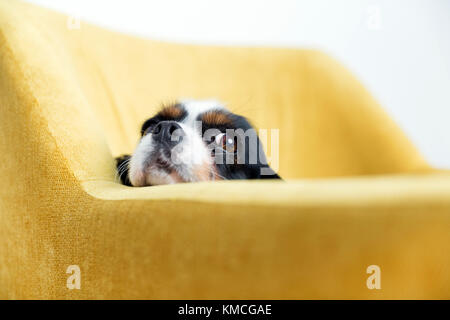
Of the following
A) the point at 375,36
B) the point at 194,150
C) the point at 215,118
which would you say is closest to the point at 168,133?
the point at 194,150

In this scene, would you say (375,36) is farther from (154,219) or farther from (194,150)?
(154,219)

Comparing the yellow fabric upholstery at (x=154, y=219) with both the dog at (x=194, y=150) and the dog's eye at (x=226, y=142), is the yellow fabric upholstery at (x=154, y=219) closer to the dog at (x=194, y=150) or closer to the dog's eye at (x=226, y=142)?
the dog at (x=194, y=150)

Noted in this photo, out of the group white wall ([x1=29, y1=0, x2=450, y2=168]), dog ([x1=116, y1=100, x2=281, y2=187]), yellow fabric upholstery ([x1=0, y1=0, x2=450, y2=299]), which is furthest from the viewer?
white wall ([x1=29, y1=0, x2=450, y2=168])

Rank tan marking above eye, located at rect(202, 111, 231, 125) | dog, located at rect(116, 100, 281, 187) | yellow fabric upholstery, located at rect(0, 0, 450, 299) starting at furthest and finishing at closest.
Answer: tan marking above eye, located at rect(202, 111, 231, 125), dog, located at rect(116, 100, 281, 187), yellow fabric upholstery, located at rect(0, 0, 450, 299)

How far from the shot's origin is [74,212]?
2.25 feet

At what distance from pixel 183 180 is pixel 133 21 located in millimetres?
1402

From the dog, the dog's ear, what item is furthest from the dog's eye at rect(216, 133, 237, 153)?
the dog's ear

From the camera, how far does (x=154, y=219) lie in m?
0.58

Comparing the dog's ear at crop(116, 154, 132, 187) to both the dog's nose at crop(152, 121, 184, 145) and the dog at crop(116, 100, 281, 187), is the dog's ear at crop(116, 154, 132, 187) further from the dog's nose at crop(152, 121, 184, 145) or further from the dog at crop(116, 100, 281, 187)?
the dog's nose at crop(152, 121, 184, 145)

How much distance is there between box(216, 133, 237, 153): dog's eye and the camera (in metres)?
1.06

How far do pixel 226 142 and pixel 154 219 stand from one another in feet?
1.71

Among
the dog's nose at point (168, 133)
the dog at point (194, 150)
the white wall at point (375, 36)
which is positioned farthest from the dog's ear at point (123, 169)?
the white wall at point (375, 36)

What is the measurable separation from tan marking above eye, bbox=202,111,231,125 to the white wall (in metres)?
1.16
